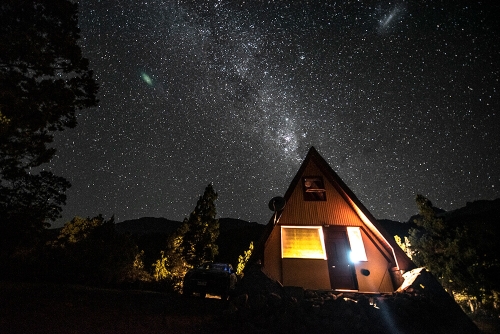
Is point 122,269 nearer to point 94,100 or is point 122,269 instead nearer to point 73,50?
point 94,100

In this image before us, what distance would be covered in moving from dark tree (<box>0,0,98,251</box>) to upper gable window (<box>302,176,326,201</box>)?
1075 cm

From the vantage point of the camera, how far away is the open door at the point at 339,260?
10.3 metres

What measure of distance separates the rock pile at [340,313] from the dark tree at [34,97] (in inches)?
383

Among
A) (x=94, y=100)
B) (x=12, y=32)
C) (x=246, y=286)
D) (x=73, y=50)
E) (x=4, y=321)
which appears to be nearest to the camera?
(x=4, y=321)

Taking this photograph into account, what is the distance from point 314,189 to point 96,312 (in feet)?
31.6

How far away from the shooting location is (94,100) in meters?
10.6

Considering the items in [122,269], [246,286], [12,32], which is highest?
[12,32]

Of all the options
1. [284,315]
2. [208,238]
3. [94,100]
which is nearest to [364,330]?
[284,315]

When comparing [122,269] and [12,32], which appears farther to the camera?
[122,269]

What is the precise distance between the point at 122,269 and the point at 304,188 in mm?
17987

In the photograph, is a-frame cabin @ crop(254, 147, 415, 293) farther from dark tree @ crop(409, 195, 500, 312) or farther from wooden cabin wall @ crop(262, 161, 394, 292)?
dark tree @ crop(409, 195, 500, 312)

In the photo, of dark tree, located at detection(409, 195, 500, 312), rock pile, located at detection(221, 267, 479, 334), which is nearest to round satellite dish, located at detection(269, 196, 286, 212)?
rock pile, located at detection(221, 267, 479, 334)

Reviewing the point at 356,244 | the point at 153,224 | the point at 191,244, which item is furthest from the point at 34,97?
the point at 153,224

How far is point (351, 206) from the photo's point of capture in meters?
11.7
